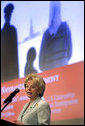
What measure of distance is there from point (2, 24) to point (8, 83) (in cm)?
106

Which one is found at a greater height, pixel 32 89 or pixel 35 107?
pixel 32 89

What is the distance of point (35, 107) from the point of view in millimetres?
2295

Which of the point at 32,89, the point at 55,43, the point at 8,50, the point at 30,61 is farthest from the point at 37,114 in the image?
the point at 8,50

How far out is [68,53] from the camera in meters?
3.94

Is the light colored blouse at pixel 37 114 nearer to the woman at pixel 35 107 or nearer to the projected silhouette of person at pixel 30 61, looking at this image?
the woman at pixel 35 107

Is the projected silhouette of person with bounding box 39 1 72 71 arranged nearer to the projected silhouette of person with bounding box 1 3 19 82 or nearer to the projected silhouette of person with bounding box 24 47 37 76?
the projected silhouette of person with bounding box 24 47 37 76

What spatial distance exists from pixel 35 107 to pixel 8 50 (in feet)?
9.60

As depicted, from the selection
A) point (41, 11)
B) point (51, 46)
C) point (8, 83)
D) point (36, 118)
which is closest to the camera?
point (36, 118)

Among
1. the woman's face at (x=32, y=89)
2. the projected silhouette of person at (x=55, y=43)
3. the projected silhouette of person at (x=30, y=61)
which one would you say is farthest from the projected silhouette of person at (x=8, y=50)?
the woman's face at (x=32, y=89)

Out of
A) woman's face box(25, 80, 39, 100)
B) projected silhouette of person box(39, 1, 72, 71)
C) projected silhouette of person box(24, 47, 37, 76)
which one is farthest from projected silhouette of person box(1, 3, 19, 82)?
woman's face box(25, 80, 39, 100)

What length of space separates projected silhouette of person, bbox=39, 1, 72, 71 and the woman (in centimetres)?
161

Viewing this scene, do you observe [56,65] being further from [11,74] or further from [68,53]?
[11,74]

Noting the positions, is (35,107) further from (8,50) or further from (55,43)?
→ (8,50)

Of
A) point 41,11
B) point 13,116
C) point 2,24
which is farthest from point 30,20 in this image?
point 13,116
